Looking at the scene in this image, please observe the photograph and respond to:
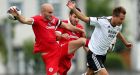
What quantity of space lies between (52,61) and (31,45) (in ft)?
148

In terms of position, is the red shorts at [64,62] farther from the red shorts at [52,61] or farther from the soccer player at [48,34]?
the soccer player at [48,34]

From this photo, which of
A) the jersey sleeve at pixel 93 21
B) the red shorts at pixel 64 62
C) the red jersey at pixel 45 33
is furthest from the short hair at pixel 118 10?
the red shorts at pixel 64 62

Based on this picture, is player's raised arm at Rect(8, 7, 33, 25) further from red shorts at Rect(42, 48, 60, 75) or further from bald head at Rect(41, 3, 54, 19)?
red shorts at Rect(42, 48, 60, 75)

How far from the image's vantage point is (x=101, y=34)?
18.5m

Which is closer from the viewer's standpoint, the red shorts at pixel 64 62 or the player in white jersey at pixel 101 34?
the player in white jersey at pixel 101 34

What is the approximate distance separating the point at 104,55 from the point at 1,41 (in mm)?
45892

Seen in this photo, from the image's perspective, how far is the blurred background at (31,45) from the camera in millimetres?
57344

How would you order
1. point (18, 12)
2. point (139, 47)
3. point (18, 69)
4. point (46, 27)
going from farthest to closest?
1. point (18, 69)
2. point (139, 47)
3. point (46, 27)
4. point (18, 12)

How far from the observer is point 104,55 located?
1903 centimetres

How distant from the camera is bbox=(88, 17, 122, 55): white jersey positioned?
18.3 metres

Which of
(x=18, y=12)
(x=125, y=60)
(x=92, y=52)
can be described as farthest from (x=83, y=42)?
(x=125, y=60)

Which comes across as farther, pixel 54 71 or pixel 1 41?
pixel 1 41

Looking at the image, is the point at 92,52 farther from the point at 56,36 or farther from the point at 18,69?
the point at 18,69

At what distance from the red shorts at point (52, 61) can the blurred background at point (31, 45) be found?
106 ft
